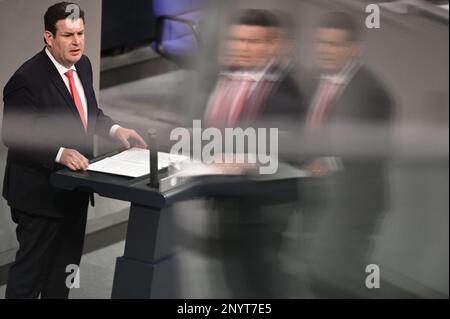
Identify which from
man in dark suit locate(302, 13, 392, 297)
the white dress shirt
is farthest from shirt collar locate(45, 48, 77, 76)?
man in dark suit locate(302, 13, 392, 297)

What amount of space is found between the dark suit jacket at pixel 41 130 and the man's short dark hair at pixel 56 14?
0.05 meters

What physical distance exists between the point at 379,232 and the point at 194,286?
343 mm

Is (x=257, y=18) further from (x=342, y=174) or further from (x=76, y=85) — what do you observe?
(x=76, y=85)

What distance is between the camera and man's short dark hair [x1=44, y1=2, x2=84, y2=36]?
1879 millimetres

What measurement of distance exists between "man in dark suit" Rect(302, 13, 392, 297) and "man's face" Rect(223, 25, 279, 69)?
9 centimetres

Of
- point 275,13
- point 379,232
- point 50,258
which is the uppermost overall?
point 275,13

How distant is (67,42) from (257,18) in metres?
0.39

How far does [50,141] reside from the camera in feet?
6.13

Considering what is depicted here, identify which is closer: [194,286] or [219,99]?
[219,99]

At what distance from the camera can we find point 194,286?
1.80 meters

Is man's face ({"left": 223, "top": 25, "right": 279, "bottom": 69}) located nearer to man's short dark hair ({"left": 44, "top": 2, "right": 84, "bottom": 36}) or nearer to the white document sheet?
the white document sheet

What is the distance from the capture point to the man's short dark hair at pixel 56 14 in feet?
6.16

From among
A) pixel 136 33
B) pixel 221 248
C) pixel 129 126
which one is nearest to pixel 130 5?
pixel 136 33

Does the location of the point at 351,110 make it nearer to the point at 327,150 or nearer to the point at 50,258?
the point at 327,150
